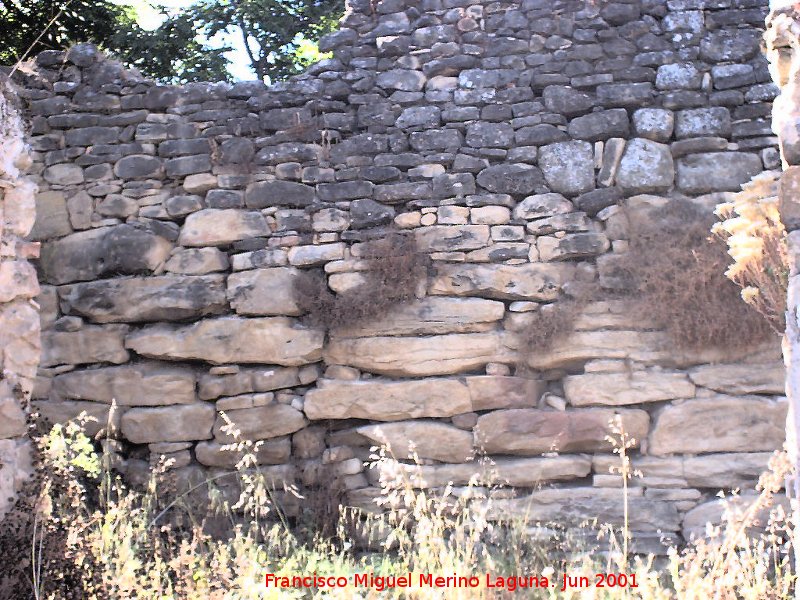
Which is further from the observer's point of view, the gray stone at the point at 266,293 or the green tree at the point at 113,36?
the green tree at the point at 113,36

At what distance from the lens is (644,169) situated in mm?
5145

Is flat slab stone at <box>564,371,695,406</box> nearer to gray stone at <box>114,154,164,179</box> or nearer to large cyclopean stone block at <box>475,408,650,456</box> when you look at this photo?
large cyclopean stone block at <box>475,408,650,456</box>

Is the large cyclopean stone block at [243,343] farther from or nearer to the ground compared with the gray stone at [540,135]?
nearer to the ground

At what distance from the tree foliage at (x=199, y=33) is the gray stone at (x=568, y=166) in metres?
3.97

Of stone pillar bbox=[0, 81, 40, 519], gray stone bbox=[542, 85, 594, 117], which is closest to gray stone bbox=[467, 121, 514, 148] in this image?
gray stone bbox=[542, 85, 594, 117]

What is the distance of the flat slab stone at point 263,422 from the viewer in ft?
16.4

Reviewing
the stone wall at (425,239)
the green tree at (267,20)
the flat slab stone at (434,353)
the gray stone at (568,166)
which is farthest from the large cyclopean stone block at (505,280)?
the green tree at (267,20)

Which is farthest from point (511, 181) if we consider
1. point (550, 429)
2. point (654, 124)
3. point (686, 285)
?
point (550, 429)

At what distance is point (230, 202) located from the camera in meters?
5.29

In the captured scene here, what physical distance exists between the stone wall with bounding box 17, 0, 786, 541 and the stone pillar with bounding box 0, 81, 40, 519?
1474mm

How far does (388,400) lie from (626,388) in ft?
4.78

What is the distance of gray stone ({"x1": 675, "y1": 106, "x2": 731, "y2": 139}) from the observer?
16.9 ft

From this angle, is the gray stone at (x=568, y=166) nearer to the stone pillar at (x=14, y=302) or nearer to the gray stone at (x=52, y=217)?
the stone pillar at (x=14, y=302)

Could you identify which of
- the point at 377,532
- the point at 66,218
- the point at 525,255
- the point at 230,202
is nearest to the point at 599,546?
the point at 377,532
